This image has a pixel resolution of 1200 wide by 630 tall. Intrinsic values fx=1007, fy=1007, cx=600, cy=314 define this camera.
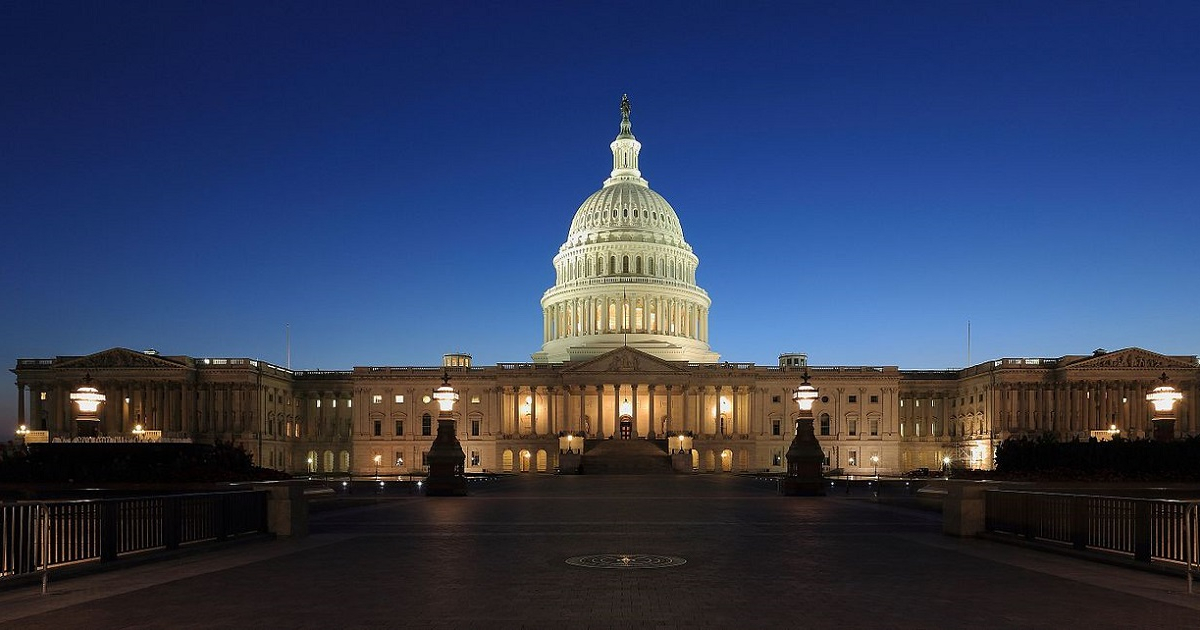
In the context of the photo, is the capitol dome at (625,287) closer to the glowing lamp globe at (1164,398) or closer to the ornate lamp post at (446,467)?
the ornate lamp post at (446,467)

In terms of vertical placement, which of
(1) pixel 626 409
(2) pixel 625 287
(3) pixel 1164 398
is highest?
(2) pixel 625 287

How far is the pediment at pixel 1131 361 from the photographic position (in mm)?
121688

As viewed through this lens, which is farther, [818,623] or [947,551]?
[947,551]

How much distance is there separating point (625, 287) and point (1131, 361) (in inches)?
2595

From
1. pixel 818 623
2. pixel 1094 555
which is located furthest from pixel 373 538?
pixel 1094 555

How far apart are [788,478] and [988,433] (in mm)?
83069

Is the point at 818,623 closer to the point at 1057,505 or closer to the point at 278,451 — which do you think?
the point at 1057,505

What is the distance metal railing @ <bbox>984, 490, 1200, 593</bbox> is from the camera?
62.7 feet

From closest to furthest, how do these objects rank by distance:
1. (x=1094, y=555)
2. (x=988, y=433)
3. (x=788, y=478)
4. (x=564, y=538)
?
(x=1094, y=555), (x=564, y=538), (x=788, y=478), (x=988, y=433)

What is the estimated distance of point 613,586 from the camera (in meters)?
17.6

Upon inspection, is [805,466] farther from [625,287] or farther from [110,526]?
[625,287]

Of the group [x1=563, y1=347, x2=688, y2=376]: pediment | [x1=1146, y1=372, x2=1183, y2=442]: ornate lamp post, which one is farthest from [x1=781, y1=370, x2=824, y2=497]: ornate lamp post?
[x1=563, y1=347, x2=688, y2=376]: pediment

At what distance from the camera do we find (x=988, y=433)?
125 m

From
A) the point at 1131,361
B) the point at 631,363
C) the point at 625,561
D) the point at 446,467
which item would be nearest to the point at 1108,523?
the point at 625,561
